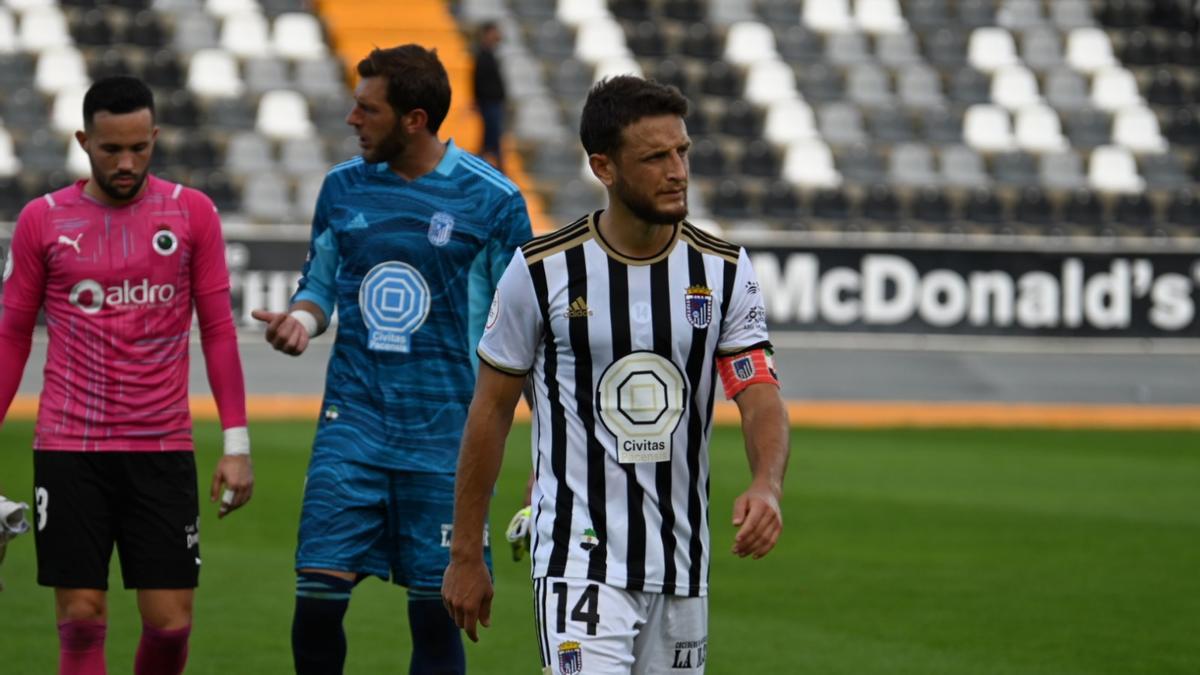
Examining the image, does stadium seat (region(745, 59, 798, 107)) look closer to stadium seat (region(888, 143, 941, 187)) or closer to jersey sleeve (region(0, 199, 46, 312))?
stadium seat (region(888, 143, 941, 187))

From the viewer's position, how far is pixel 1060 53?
2527 cm

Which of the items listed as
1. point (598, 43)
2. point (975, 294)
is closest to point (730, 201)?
point (975, 294)

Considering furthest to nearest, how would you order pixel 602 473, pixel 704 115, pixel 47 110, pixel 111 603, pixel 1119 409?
pixel 704 115, pixel 47 110, pixel 1119 409, pixel 111 603, pixel 602 473

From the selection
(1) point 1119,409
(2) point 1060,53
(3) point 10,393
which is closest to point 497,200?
(3) point 10,393

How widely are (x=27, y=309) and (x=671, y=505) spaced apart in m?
2.32

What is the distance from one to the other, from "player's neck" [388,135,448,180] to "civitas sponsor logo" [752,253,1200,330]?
1345cm

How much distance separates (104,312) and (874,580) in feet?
16.7

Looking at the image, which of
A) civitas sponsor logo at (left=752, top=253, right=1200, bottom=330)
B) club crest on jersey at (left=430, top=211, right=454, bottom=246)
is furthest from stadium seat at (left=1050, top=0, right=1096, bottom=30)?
Answer: club crest on jersey at (left=430, top=211, right=454, bottom=246)

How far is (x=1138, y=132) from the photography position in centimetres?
2397

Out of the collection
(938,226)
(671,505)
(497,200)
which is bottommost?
(671,505)

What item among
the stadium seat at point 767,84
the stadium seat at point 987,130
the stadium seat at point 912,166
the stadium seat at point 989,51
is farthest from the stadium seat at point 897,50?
the stadium seat at point 912,166

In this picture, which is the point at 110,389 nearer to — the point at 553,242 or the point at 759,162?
the point at 553,242

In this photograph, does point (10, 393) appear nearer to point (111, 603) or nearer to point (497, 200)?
point (497, 200)

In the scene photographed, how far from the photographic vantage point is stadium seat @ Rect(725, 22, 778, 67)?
2395 centimetres
